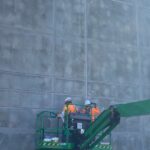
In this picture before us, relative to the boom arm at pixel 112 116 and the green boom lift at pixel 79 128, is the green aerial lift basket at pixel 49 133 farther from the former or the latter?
the boom arm at pixel 112 116

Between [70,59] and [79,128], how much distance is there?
4.49m

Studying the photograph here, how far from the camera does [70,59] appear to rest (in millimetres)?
17641

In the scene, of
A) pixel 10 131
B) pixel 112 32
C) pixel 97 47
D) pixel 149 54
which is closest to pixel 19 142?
pixel 10 131

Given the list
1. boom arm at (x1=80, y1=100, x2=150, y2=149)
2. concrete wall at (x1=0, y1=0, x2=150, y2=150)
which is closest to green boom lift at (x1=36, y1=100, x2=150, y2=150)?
boom arm at (x1=80, y1=100, x2=150, y2=149)

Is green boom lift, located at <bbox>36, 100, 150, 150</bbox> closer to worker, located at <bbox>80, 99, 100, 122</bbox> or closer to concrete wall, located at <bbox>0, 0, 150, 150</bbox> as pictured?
worker, located at <bbox>80, 99, 100, 122</bbox>

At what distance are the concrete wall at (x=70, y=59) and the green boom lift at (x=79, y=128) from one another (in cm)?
67

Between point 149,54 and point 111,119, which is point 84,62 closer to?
point 149,54

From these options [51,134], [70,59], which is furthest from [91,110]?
[70,59]

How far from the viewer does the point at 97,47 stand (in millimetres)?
18641

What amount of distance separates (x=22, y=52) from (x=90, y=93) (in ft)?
12.9

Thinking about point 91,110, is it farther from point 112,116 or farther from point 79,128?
point 112,116

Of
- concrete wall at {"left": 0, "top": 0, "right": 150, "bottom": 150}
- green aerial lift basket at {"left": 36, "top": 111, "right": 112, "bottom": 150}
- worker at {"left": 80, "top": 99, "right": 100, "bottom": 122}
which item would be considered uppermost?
concrete wall at {"left": 0, "top": 0, "right": 150, "bottom": 150}

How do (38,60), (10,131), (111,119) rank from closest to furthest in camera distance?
(111,119) < (10,131) < (38,60)

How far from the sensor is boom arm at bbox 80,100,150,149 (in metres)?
10.4
